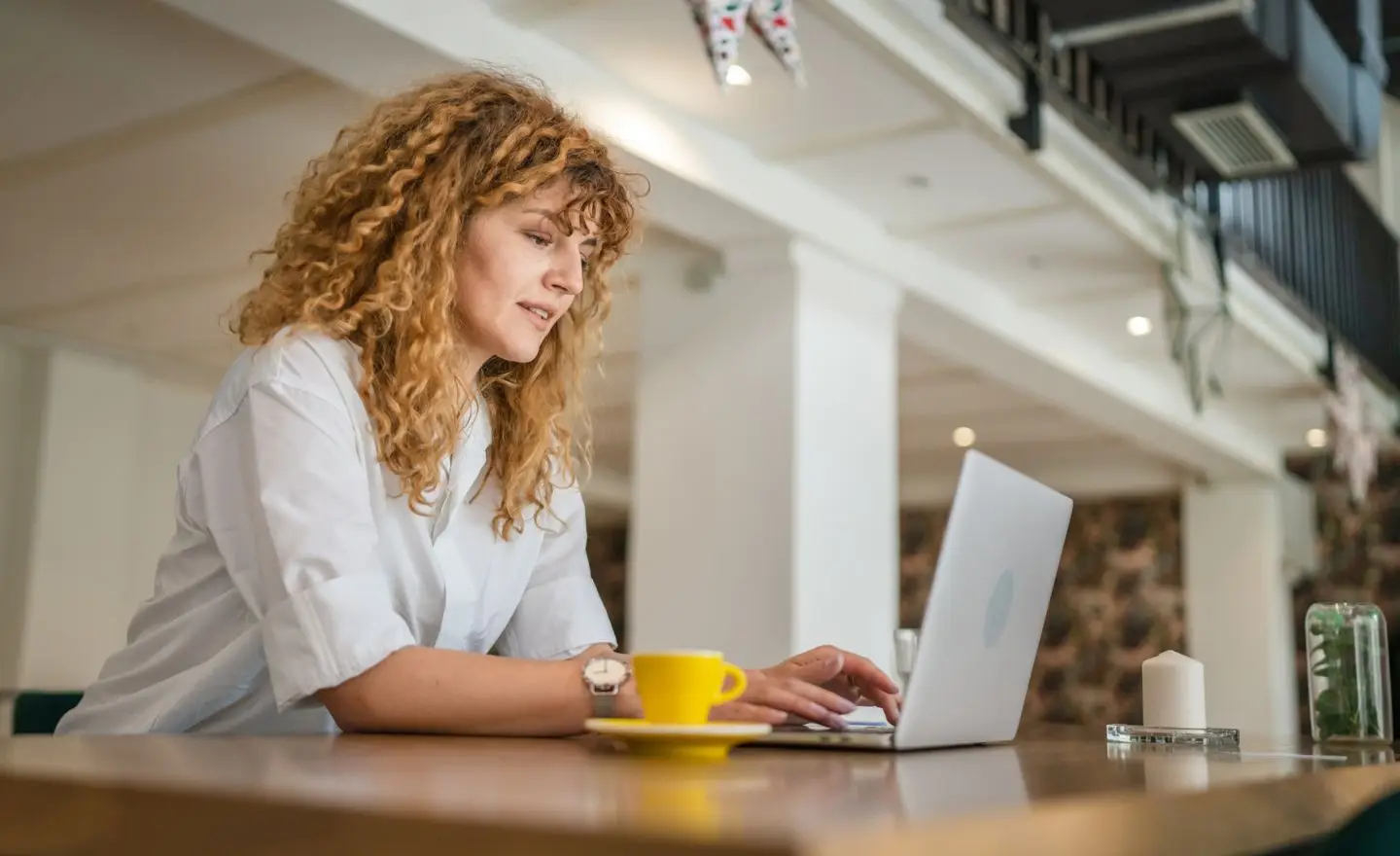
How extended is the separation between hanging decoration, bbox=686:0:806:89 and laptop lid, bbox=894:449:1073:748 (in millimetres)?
1107

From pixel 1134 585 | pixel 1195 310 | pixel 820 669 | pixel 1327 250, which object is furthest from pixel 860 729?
pixel 1134 585

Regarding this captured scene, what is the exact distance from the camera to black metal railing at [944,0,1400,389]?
3.46 metres

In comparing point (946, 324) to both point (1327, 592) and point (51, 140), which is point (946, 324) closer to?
point (51, 140)

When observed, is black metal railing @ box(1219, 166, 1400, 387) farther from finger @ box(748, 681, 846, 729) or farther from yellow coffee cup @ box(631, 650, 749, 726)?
yellow coffee cup @ box(631, 650, 749, 726)

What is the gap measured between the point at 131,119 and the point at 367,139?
87.6 inches

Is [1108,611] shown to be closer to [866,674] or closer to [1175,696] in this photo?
[1175,696]

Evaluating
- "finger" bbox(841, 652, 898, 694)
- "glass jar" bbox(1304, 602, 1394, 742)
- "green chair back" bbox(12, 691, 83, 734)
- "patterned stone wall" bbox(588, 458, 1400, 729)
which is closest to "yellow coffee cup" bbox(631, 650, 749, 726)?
"finger" bbox(841, 652, 898, 694)

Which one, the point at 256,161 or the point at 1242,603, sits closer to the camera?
the point at 256,161

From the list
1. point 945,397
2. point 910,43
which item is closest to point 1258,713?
point 945,397

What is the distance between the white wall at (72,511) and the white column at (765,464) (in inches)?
123

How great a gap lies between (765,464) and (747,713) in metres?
2.80

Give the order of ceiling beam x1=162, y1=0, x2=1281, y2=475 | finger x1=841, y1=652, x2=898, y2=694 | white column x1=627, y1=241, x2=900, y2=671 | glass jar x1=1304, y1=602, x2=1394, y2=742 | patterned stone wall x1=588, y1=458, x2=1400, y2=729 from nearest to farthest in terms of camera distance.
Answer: finger x1=841, y1=652, x2=898, y2=694 → glass jar x1=1304, y1=602, x2=1394, y2=742 → ceiling beam x1=162, y1=0, x2=1281, y2=475 → white column x1=627, y1=241, x2=900, y2=671 → patterned stone wall x1=588, y1=458, x2=1400, y2=729

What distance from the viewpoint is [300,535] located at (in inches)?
44.6

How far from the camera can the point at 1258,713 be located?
785cm
